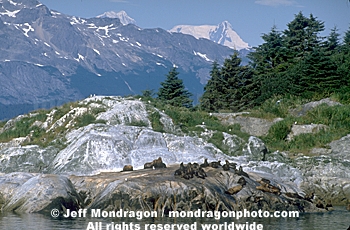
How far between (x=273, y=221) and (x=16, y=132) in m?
19.6

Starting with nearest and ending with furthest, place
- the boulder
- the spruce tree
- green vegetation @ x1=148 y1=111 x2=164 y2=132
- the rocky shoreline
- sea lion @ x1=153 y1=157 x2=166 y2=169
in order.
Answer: the rocky shoreline → the boulder → sea lion @ x1=153 y1=157 x2=166 y2=169 → green vegetation @ x1=148 y1=111 x2=164 y2=132 → the spruce tree

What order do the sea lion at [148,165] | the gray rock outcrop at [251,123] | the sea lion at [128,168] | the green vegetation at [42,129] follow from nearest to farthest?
the sea lion at [148,165], the sea lion at [128,168], the green vegetation at [42,129], the gray rock outcrop at [251,123]

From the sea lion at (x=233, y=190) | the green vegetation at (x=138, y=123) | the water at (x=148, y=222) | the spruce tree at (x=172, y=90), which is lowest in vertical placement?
the water at (x=148, y=222)

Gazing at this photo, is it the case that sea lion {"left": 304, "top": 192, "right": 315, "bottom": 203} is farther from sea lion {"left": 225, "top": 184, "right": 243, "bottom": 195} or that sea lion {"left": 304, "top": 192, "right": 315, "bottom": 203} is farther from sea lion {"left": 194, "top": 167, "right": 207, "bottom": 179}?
sea lion {"left": 194, "top": 167, "right": 207, "bottom": 179}

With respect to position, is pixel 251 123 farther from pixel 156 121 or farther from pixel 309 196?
pixel 309 196

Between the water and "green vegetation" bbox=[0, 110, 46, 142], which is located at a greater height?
"green vegetation" bbox=[0, 110, 46, 142]

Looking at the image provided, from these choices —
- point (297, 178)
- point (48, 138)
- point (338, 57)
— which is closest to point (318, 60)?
point (338, 57)

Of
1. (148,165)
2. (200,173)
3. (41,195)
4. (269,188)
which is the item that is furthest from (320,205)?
(41,195)

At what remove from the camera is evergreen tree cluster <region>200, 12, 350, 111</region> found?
50.7 m

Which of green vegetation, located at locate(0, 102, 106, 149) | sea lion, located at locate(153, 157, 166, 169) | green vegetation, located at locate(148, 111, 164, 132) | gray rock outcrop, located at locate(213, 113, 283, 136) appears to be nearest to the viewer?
sea lion, located at locate(153, 157, 166, 169)

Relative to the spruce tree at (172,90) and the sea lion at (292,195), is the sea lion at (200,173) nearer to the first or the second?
the sea lion at (292,195)

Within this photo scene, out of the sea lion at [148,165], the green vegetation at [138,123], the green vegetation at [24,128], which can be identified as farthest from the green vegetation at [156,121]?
the green vegetation at [24,128]

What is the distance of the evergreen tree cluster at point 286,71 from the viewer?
50719 mm

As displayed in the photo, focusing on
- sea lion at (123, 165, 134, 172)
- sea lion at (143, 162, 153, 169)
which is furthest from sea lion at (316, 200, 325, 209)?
sea lion at (123, 165, 134, 172)
